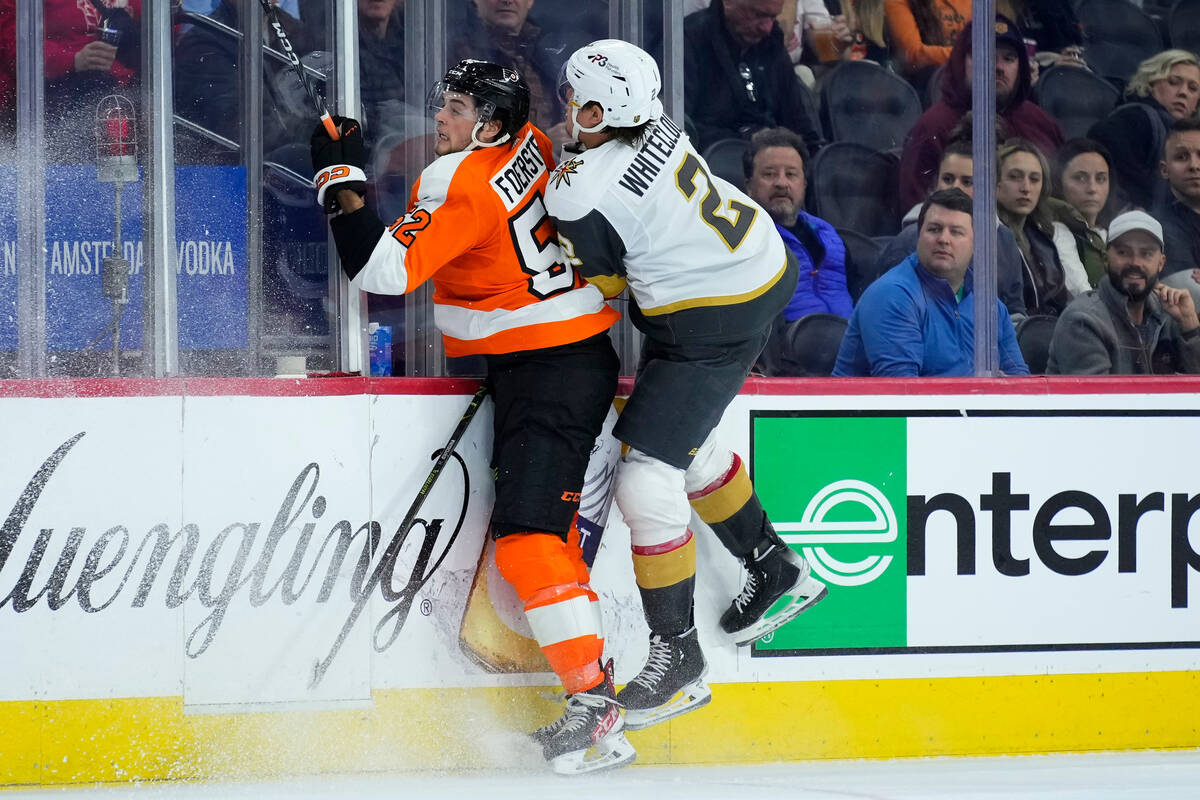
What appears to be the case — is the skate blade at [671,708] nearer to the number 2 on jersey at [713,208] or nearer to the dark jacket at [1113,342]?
the number 2 on jersey at [713,208]

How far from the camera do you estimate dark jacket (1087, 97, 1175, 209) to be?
3143 mm

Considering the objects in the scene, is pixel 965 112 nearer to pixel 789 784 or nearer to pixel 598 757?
pixel 789 784

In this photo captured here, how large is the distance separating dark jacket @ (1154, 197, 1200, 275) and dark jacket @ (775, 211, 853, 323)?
0.84 meters

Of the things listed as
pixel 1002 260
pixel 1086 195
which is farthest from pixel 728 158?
pixel 1086 195

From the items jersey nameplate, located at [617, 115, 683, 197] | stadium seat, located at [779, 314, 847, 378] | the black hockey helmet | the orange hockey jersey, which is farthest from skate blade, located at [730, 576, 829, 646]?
the black hockey helmet

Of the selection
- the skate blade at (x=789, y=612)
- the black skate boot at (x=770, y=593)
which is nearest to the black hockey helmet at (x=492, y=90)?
the black skate boot at (x=770, y=593)

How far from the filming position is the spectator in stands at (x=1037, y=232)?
120 inches

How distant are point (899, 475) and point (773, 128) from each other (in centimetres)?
91

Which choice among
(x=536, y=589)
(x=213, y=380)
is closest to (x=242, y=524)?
(x=213, y=380)

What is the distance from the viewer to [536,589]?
2512 mm

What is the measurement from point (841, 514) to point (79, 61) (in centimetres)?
196

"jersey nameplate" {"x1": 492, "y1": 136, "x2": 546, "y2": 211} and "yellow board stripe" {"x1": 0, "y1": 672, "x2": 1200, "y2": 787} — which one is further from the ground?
"jersey nameplate" {"x1": 492, "y1": 136, "x2": 546, "y2": 211}

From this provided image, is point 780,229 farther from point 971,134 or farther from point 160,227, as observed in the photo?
point 160,227

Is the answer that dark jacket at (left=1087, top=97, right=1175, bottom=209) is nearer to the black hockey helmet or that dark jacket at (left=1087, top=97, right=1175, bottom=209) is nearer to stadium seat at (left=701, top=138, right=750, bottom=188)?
stadium seat at (left=701, top=138, right=750, bottom=188)
